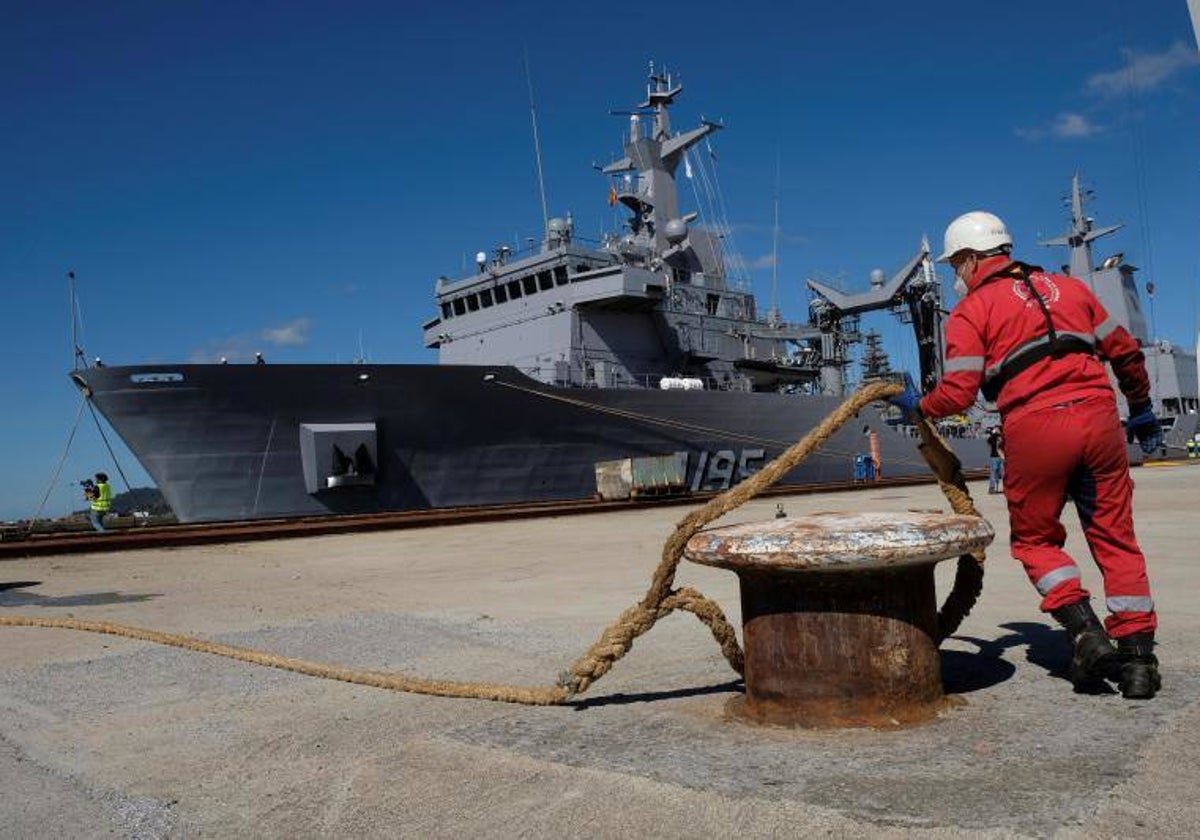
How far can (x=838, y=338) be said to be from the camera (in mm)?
30688

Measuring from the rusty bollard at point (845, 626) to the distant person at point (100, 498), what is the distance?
15.5 m

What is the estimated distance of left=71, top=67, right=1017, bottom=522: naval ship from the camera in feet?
50.6

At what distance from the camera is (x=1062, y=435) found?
2635 mm

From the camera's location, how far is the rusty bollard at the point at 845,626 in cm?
238

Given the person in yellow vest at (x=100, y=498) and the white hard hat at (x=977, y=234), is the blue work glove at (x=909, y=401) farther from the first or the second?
the person in yellow vest at (x=100, y=498)

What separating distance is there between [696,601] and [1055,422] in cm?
122

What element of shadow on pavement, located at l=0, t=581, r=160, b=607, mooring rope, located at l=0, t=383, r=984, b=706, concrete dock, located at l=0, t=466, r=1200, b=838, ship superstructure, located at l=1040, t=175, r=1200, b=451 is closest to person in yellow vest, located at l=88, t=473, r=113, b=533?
shadow on pavement, located at l=0, t=581, r=160, b=607

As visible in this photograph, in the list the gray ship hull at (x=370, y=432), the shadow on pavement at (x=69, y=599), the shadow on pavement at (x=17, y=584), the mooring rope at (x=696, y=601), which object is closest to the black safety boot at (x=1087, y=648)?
the mooring rope at (x=696, y=601)

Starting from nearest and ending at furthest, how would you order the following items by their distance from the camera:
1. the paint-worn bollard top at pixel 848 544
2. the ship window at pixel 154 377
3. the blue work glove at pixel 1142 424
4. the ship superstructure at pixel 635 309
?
1. the paint-worn bollard top at pixel 848 544
2. the blue work glove at pixel 1142 424
3. the ship window at pixel 154 377
4. the ship superstructure at pixel 635 309

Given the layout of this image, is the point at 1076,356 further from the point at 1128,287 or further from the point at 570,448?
the point at 1128,287

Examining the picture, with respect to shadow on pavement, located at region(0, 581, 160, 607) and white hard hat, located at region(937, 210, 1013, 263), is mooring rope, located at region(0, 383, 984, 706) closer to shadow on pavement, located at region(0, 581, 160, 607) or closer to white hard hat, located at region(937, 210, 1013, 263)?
white hard hat, located at region(937, 210, 1013, 263)

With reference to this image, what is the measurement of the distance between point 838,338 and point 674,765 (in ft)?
97.9

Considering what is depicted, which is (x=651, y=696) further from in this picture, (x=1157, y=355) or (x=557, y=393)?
(x=1157, y=355)

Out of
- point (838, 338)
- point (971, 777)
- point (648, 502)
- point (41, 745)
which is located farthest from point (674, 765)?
point (838, 338)
